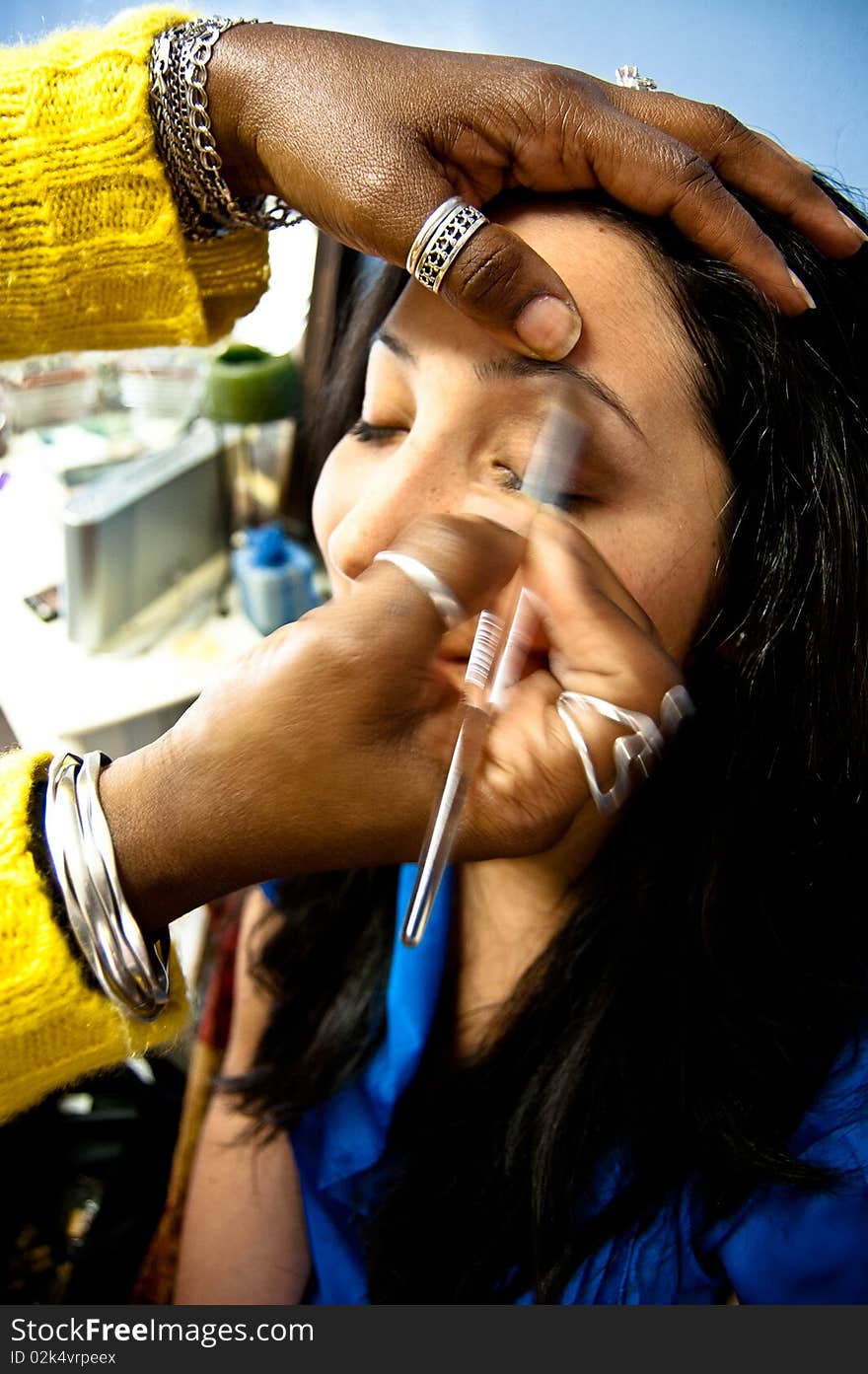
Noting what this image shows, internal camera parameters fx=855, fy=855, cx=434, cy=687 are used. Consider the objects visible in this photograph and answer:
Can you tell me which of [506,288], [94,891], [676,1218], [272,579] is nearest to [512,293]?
[506,288]

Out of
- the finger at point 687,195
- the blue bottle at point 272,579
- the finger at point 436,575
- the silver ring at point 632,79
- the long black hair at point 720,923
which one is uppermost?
the silver ring at point 632,79

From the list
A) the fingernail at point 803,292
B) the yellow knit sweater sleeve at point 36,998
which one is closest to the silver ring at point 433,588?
the yellow knit sweater sleeve at point 36,998

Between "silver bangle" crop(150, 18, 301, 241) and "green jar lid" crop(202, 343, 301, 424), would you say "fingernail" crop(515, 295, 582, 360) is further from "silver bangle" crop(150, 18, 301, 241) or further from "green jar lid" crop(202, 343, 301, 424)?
"green jar lid" crop(202, 343, 301, 424)

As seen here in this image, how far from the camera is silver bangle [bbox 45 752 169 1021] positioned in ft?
1.57

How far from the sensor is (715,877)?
0.73m

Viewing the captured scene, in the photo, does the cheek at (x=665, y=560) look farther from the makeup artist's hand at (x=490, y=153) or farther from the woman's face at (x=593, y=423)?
the makeup artist's hand at (x=490, y=153)

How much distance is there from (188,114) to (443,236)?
25 centimetres

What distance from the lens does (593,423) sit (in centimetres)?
60

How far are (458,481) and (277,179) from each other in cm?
27

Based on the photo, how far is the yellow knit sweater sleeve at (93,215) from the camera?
64cm

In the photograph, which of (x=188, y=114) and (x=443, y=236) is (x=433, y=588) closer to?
(x=443, y=236)

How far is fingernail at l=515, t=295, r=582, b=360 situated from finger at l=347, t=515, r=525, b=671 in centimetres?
14

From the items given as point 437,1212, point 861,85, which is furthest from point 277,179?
point 437,1212

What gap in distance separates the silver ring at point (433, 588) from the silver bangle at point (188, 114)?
40 centimetres
